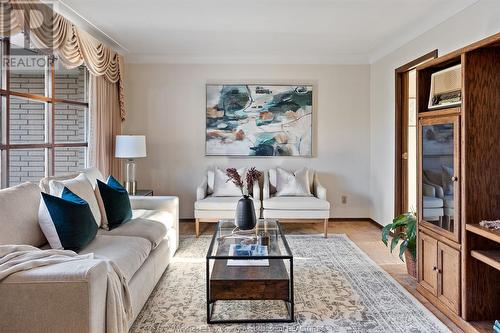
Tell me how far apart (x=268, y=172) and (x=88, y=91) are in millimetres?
2567

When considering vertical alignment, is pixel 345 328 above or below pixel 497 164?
below

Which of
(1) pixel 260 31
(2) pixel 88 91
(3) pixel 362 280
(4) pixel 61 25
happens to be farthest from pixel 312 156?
(4) pixel 61 25

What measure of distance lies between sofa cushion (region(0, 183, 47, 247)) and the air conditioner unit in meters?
2.89

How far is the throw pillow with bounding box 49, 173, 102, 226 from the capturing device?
275 cm

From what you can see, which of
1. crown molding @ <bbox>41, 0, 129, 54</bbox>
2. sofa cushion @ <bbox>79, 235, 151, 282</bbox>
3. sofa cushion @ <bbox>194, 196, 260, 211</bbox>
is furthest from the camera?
sofa cushion @ <bbox>194, 196, 260, 211</bbox>

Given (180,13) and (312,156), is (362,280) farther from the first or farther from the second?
(180,13)

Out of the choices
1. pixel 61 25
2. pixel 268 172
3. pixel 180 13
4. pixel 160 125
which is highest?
pixel 180 13

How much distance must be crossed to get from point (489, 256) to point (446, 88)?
3.86 feet

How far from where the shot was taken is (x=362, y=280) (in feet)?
10.5

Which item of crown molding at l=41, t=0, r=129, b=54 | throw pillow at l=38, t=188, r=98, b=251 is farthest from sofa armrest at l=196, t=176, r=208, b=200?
throw pillow at l=38, t=188, r=98, b=251

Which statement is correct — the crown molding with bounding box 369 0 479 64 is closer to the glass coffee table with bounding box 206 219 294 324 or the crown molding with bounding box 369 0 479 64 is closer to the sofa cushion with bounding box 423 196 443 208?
the sofa cushion with bounding box 423 196 443 208

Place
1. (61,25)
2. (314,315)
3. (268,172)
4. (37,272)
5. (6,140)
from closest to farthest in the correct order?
1. (37,272)
2. (314,315)
3. (6,140)
4. (61,25)
5. (268,172)

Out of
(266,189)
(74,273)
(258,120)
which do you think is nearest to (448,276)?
(74,273)

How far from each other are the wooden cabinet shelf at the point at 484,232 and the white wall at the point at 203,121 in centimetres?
335
